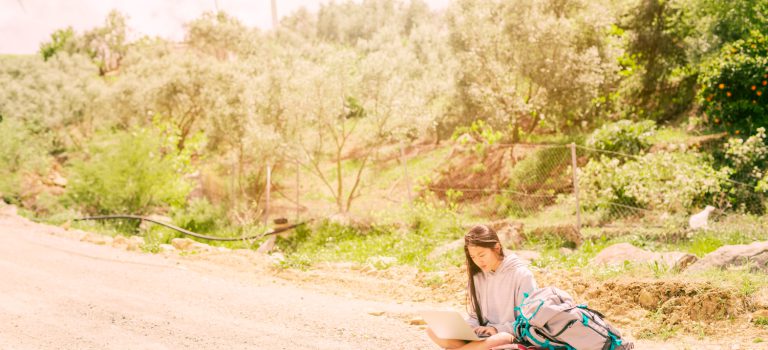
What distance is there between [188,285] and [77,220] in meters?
7.29

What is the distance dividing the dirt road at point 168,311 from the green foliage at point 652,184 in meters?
5.15

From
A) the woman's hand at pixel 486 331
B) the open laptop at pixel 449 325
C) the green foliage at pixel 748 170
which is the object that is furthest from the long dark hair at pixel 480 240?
the green foliage at pixel 748 170

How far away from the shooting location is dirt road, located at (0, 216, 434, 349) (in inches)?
234

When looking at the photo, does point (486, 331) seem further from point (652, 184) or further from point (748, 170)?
point (748, 170)

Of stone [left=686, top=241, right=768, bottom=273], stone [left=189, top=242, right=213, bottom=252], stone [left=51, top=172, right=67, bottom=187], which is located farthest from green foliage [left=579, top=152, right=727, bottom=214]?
stone [left=51, top=172, right=67, bottom=187]

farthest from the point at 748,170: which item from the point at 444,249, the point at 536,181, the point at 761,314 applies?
the point at 761,314

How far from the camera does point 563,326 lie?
3578mm

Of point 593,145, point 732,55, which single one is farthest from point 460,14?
point 732,55

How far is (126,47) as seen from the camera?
4078 centimetres

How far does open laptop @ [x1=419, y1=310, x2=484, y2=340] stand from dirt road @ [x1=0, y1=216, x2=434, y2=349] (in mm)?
1810

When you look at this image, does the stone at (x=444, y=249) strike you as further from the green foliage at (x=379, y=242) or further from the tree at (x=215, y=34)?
the tree at (x=215, y=34)

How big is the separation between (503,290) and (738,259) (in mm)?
4177

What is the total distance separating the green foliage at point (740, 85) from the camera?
1188 centimetres

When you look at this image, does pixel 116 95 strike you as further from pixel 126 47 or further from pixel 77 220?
pixel 126 47
